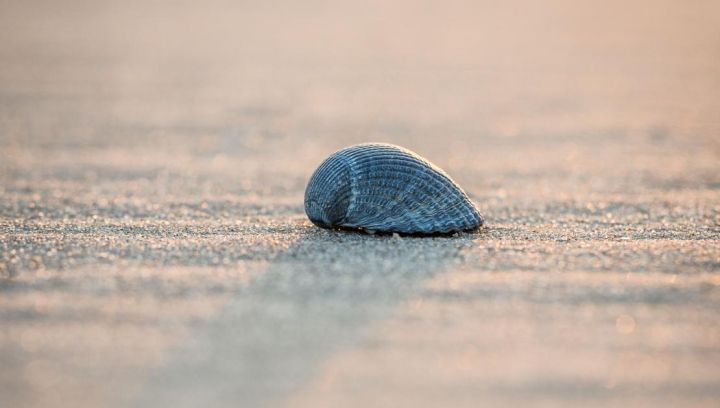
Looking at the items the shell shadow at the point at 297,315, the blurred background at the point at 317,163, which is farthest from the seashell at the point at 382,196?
the blurred background at the point at 317,163

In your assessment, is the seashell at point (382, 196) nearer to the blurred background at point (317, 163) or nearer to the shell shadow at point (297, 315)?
the shell shadow at point (297, 315)

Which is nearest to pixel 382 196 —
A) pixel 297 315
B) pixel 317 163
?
pixel 297 315

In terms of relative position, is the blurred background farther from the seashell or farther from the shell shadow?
→ the seashell

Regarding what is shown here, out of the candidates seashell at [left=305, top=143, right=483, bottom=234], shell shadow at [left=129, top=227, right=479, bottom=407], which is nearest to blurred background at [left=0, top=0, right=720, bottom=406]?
shell shadow at [left=129, top=227, right=479, bottom=407]

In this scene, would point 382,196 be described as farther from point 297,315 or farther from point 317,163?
point 317,163

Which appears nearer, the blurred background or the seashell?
the blurred background

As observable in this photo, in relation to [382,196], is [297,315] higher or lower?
lower
